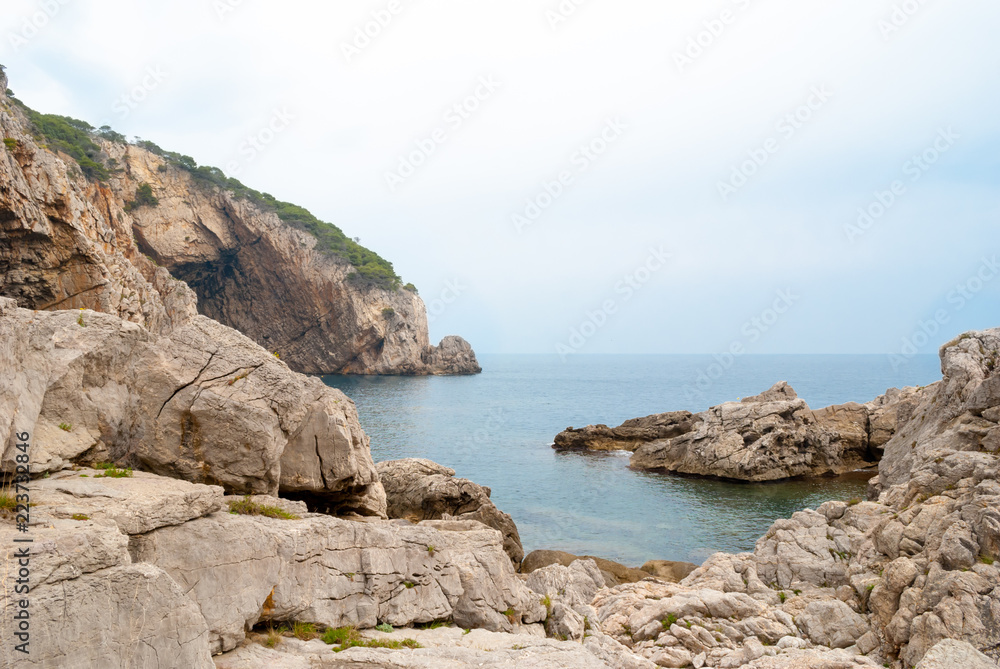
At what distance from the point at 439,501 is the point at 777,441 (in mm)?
28375

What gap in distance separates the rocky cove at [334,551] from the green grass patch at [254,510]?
6 cm

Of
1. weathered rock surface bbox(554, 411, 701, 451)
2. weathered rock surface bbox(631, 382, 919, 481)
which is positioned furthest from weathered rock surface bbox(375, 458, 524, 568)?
weathered rock surface bbox(554, 411, 701, 451)

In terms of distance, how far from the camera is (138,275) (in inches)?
1794

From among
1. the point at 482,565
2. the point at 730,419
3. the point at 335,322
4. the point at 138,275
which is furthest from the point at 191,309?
the point at 482,565

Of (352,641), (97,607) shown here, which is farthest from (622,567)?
(97,607)

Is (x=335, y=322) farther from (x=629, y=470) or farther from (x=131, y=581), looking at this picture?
(x=131, y=581)

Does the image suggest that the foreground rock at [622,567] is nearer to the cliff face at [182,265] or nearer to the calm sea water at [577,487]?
the calm sea water at [577,487]

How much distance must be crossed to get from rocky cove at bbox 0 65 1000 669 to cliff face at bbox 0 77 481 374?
27972 millimetres

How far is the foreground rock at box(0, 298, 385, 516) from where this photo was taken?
841cm

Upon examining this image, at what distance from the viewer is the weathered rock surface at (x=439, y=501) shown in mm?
21594

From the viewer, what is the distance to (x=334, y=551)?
9.91 meters

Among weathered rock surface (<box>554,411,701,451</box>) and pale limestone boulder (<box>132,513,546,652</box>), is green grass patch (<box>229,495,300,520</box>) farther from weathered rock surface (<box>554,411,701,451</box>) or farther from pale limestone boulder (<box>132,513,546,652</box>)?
weathered rock surface (<box>554,411,701,451</box>)

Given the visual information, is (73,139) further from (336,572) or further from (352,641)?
(352,641)

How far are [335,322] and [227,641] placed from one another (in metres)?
102
